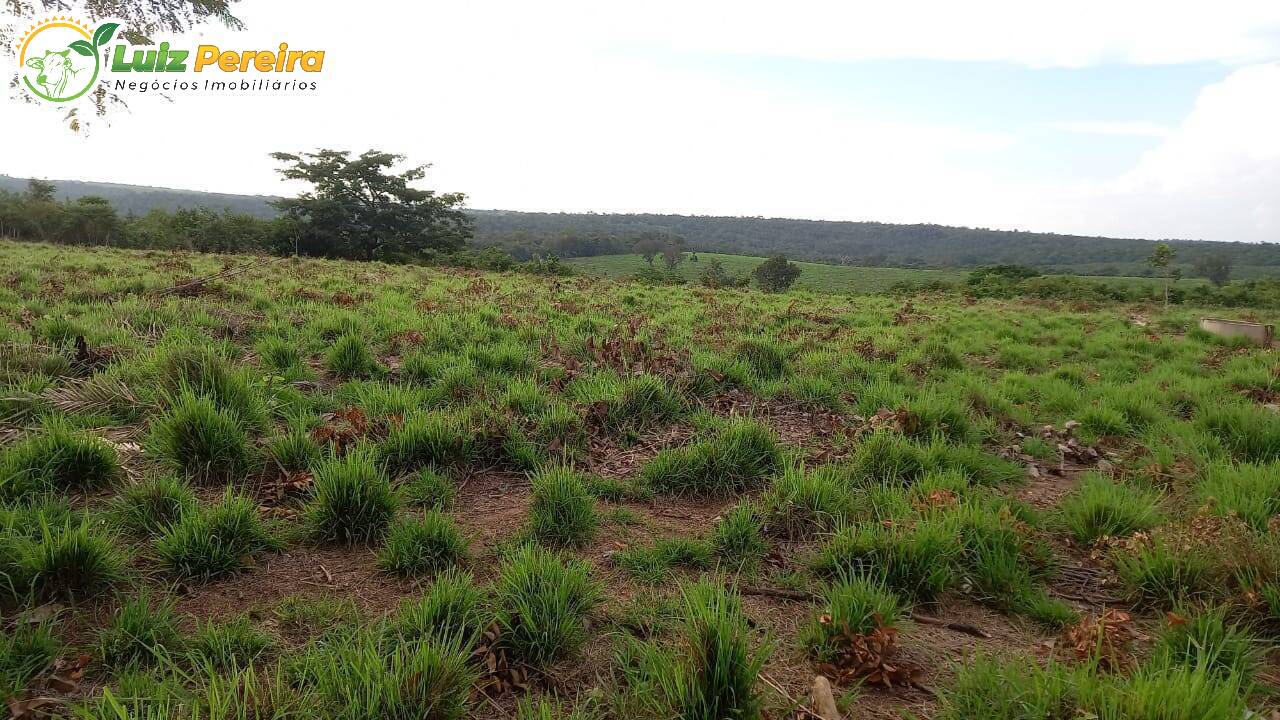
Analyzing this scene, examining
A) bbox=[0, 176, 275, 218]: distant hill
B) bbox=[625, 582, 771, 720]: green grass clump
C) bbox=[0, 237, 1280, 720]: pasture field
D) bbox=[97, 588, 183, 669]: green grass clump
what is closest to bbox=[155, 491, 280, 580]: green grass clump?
bbox=[0, 237, 1280, 720]: pasture field

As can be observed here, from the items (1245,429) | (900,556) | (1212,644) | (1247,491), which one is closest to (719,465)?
(900,556)

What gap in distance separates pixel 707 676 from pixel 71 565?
2795 millimetres

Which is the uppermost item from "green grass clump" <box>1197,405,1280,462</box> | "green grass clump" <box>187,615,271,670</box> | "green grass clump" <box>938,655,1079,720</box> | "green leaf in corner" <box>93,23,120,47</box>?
"green leaf in corner" <box>93,23,120,47</box>

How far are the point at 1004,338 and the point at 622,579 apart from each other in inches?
411

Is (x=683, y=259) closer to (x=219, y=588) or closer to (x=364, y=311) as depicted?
(x=364, y=311)

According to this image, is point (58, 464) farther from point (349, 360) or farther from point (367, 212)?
point (367, 212)

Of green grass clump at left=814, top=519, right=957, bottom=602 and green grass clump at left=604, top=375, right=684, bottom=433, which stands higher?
green grass clump at left=604, top=375, right=684, bottom=433

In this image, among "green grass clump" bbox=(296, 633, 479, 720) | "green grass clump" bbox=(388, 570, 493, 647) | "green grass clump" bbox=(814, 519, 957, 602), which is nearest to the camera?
"green grass clump" bbox=(296, 633, 479, 720)

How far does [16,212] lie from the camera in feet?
168

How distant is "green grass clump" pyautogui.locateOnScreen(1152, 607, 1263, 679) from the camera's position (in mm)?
2250

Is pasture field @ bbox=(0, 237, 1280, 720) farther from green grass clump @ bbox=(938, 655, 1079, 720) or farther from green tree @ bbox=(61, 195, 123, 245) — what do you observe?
green tree @ bbox=(61, 195, 123, 245)

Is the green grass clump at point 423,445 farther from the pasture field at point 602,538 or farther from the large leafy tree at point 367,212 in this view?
the large leafy tree at point 367,212

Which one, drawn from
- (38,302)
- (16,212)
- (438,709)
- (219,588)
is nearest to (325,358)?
(219,588)

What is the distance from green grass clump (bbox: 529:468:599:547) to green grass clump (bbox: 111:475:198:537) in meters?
1.81
